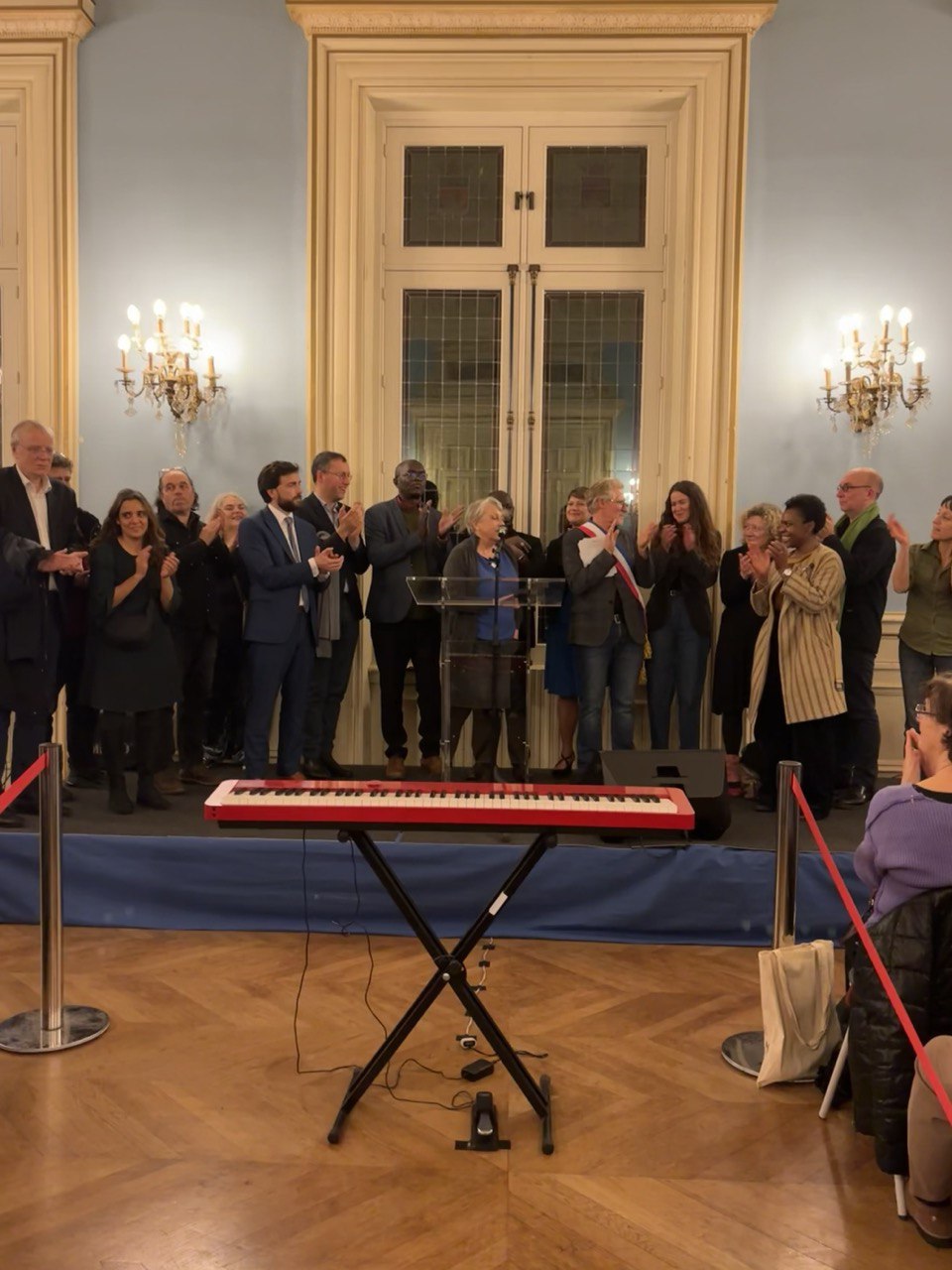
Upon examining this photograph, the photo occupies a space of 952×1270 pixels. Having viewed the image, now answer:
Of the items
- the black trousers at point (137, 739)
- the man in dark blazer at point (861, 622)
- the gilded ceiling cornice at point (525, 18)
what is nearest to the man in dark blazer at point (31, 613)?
the black trousers at point (137, 739)

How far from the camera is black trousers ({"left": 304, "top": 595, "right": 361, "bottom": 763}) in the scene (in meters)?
5.57

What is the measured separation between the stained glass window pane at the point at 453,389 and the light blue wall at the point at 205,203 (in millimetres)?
633

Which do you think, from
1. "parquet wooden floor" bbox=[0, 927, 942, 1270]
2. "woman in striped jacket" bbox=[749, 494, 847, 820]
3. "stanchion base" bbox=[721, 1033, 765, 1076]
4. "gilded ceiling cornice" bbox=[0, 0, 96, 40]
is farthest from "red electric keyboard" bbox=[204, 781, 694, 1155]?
"gilded ceiling cornice" bbox=[0, 0, 96, 40]

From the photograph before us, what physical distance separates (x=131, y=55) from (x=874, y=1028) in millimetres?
5993

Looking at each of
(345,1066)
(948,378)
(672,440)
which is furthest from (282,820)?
(948,378)

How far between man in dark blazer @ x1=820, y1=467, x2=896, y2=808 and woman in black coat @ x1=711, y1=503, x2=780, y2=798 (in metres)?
0.37

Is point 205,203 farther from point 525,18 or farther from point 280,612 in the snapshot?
point 280,612

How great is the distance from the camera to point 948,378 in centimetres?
622

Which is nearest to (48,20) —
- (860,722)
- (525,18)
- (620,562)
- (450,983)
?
(525,18)

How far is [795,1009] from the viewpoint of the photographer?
3232 mm

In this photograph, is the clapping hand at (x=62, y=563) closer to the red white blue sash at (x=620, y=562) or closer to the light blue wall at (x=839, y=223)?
the red white blue sash at (x=620, y=562)

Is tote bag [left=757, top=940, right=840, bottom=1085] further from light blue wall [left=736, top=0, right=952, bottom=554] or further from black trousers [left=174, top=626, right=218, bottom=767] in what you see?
light blue wall [left=736, top=0, right=952, bottom=554]

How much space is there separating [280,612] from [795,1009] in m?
2.78

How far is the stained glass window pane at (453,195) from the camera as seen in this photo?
645 cm
